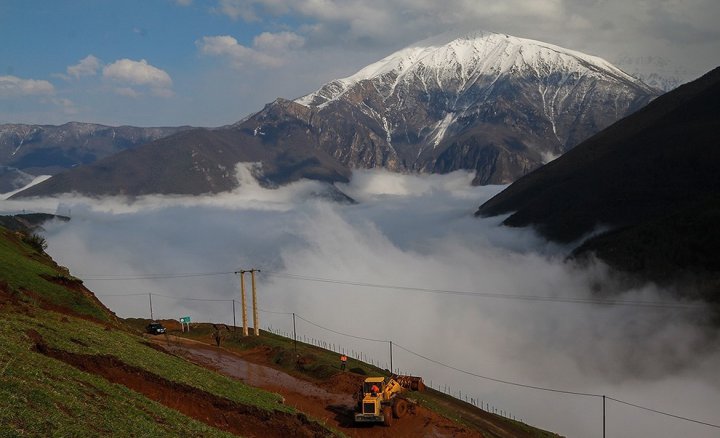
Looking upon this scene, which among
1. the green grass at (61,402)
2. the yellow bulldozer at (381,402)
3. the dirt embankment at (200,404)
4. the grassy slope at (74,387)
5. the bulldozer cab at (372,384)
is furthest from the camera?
the bulldozer cab at (372,384)

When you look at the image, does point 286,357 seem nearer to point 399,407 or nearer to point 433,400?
point 433,400

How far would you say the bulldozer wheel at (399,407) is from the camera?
1769 inches

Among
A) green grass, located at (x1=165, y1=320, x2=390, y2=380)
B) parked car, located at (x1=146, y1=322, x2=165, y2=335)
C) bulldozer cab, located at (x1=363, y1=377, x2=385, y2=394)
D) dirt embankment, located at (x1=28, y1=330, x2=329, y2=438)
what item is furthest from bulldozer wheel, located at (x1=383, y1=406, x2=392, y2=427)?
parked car, located at (x1=146, y1=322, x2=165, y2=335)

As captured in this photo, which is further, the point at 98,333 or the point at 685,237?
the point at 685,237

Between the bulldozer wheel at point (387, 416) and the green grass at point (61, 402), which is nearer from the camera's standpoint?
the green grass at point (61, 402)

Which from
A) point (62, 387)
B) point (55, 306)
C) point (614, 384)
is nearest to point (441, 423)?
point (62, 387)

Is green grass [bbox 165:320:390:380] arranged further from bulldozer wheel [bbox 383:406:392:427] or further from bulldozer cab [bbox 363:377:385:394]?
bulldozer wheel [bbox 383:406:392:427]

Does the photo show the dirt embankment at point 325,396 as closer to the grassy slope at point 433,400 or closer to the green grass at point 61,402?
the grassy slope at point 433,400

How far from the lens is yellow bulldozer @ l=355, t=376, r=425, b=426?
43094 millimetres

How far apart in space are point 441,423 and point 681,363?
391 feet

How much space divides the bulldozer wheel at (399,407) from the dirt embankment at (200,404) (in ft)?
33.4

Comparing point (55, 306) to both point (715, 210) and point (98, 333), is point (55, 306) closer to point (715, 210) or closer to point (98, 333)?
point (98, 333)

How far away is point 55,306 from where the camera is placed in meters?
52.9

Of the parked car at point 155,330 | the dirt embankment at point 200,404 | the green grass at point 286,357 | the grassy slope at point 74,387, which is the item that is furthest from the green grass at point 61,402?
the parked car at point 155,330
